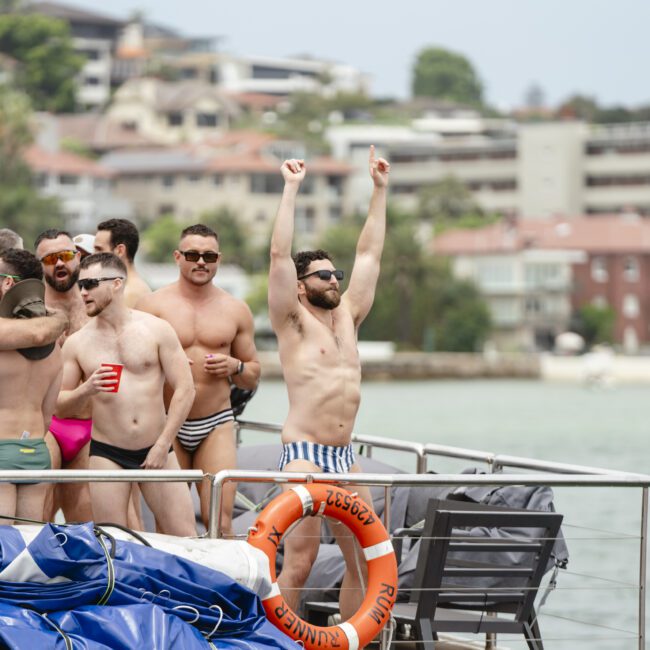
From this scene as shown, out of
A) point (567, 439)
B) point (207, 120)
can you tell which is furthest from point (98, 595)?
point (207, 120)

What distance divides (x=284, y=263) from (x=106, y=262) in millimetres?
817

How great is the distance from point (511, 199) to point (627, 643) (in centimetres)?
12134

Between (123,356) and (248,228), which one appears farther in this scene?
(248,228)

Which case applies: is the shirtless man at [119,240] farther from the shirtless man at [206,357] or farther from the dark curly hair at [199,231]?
the dark curly hair at [199,231]

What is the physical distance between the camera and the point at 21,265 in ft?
24.9

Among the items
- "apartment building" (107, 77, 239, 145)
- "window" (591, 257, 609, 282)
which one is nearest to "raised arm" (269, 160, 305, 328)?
"window" (591, 257, 609, 282)

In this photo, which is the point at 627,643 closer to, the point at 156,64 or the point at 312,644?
the point at 312,644

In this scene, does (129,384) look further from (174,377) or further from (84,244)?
(84,244)

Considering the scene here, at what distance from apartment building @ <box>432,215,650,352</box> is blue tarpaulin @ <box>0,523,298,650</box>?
11289cm

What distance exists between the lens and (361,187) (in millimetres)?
142875

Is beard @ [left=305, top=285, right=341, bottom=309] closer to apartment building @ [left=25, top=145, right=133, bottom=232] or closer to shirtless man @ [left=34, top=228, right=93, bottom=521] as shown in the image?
shirtless man @ [left=34, top=228, right=93, bottom=521]

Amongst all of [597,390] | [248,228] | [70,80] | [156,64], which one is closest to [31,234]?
[248,228]

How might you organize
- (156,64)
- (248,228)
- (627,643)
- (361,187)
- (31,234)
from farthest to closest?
(156,64), (361,187), (248,228), (31,234), (627,643)

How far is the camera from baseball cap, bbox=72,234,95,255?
9.37m
